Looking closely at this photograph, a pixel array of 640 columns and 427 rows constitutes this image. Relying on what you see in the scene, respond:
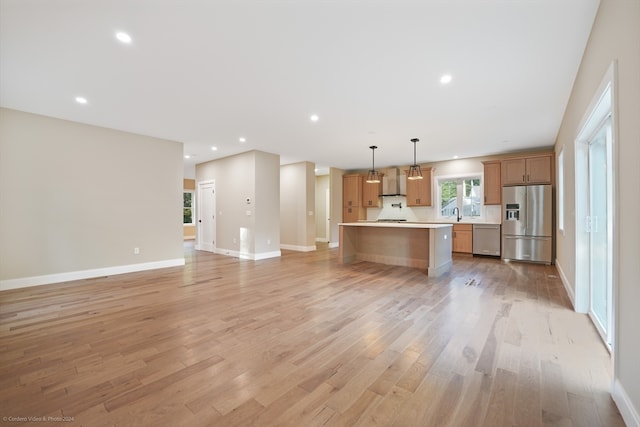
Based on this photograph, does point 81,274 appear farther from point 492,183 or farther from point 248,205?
point 492,183

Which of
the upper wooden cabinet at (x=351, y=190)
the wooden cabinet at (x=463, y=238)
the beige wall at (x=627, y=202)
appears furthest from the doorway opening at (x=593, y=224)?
the upper wooden cabinet at (x=351, y=190)

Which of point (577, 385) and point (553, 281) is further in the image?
point (553, 281)

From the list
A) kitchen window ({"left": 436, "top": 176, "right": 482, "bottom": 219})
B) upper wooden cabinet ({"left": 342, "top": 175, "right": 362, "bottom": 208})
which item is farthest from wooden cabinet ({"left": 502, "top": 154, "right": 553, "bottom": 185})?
upper wooden cabinet ({"left": 342, "top": 175, "right": 362, "bottom": 208})

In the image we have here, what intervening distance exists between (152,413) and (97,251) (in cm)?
469

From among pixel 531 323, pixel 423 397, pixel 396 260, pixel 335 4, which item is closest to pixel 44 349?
pixel 423 397

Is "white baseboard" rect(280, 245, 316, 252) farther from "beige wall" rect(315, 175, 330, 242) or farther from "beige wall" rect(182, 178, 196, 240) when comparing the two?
"beige wall" rect(182, 178, 196, 240)

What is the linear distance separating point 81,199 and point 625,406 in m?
7.00

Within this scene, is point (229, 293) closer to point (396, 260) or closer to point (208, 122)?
point (208, 122)

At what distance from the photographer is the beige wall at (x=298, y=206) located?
8.47 metres

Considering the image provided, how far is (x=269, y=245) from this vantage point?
23.9 ft

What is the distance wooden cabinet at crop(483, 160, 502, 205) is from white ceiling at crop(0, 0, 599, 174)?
2.08 metres

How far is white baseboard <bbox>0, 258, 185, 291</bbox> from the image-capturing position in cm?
Answer: 426

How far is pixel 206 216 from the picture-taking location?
8484 mm

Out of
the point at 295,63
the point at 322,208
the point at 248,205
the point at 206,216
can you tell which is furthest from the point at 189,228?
the point at 295,63
